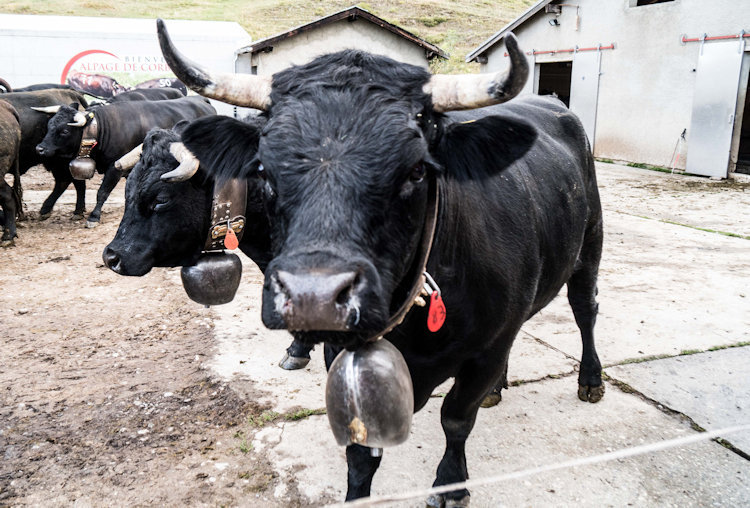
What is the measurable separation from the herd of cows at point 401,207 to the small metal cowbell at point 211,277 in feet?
0.62

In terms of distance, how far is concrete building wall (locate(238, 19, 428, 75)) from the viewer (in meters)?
15.8

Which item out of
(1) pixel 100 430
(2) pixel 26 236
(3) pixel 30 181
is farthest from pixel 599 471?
(3) pixel 30 181

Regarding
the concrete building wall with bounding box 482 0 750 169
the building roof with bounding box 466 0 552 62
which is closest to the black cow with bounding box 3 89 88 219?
the building roof with bounding box 466 0 552 62

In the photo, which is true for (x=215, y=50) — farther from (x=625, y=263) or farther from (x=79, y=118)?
(x=625, y=263)

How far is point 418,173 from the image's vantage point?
70.1 inches

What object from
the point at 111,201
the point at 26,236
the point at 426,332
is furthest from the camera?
the point at 111,201

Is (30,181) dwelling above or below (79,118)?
below

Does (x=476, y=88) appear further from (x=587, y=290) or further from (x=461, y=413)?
(x=587, y=290)

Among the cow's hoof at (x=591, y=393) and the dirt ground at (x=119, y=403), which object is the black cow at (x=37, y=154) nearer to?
the dirt ground at (x=119, y=403)

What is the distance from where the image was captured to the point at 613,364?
147 inches

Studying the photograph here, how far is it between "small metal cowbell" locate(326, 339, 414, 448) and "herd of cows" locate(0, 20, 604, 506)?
0.04 metres

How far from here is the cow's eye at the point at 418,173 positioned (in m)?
1.76

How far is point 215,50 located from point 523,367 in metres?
14.9

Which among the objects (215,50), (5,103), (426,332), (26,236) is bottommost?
(26,236)
